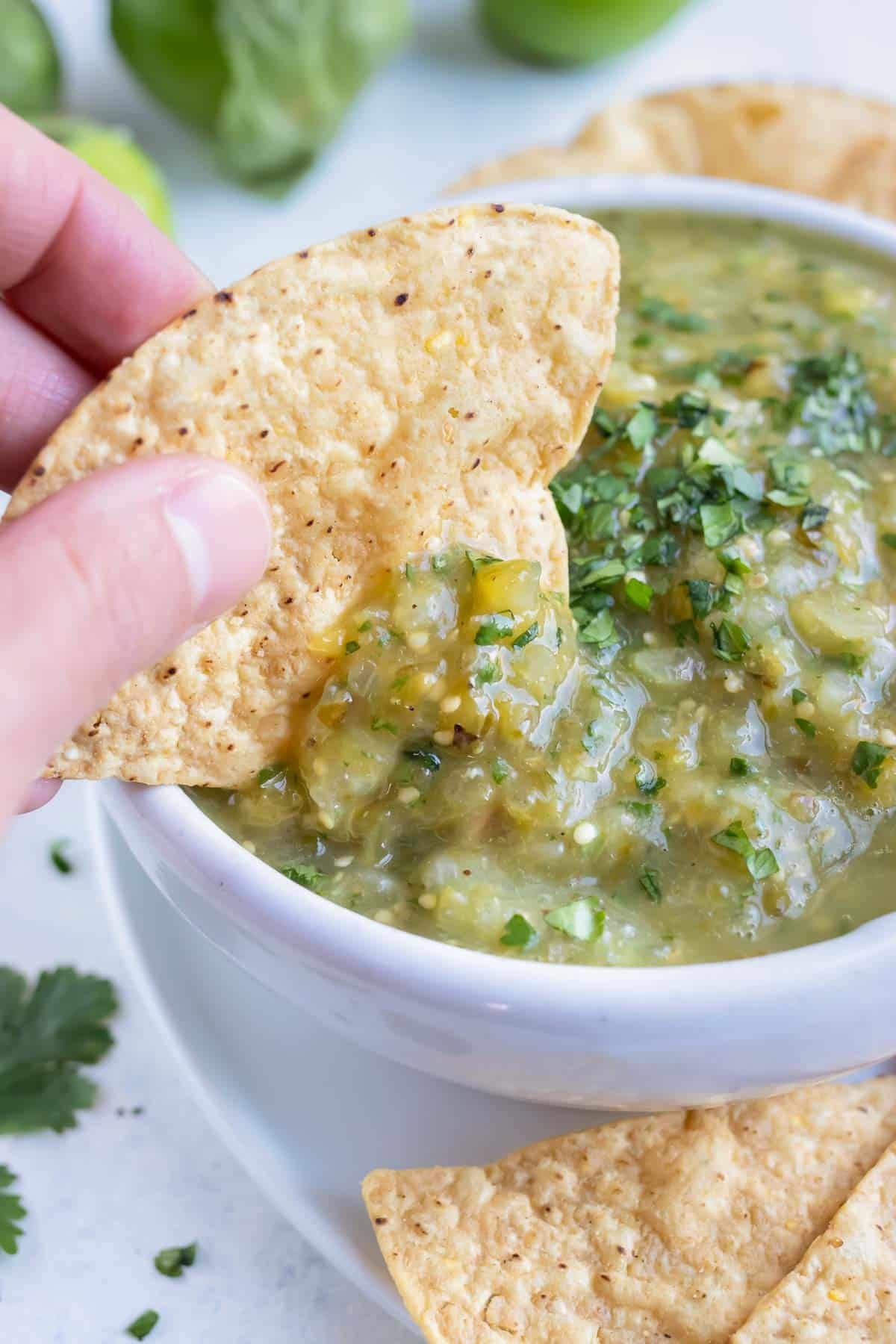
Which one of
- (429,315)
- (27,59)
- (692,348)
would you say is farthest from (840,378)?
(27,59)

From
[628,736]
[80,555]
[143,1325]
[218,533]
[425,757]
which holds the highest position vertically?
[80,555]

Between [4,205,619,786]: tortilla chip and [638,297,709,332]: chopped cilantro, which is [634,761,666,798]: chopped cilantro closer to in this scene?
[4,205,619,786]: tortilla chip

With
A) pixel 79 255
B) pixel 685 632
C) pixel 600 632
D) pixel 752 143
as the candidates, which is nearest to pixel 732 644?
pixel 685 632

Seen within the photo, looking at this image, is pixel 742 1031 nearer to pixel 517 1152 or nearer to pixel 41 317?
pixel 517 1152

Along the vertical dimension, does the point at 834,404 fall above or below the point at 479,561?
below

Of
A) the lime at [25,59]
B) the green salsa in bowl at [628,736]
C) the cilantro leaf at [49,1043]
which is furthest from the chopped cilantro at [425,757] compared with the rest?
the lime at [25,59]

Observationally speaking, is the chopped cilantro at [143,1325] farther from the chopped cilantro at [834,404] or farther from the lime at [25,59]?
the lime at [25,59]

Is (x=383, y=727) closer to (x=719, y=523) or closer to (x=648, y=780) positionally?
(x=648, y=780)
